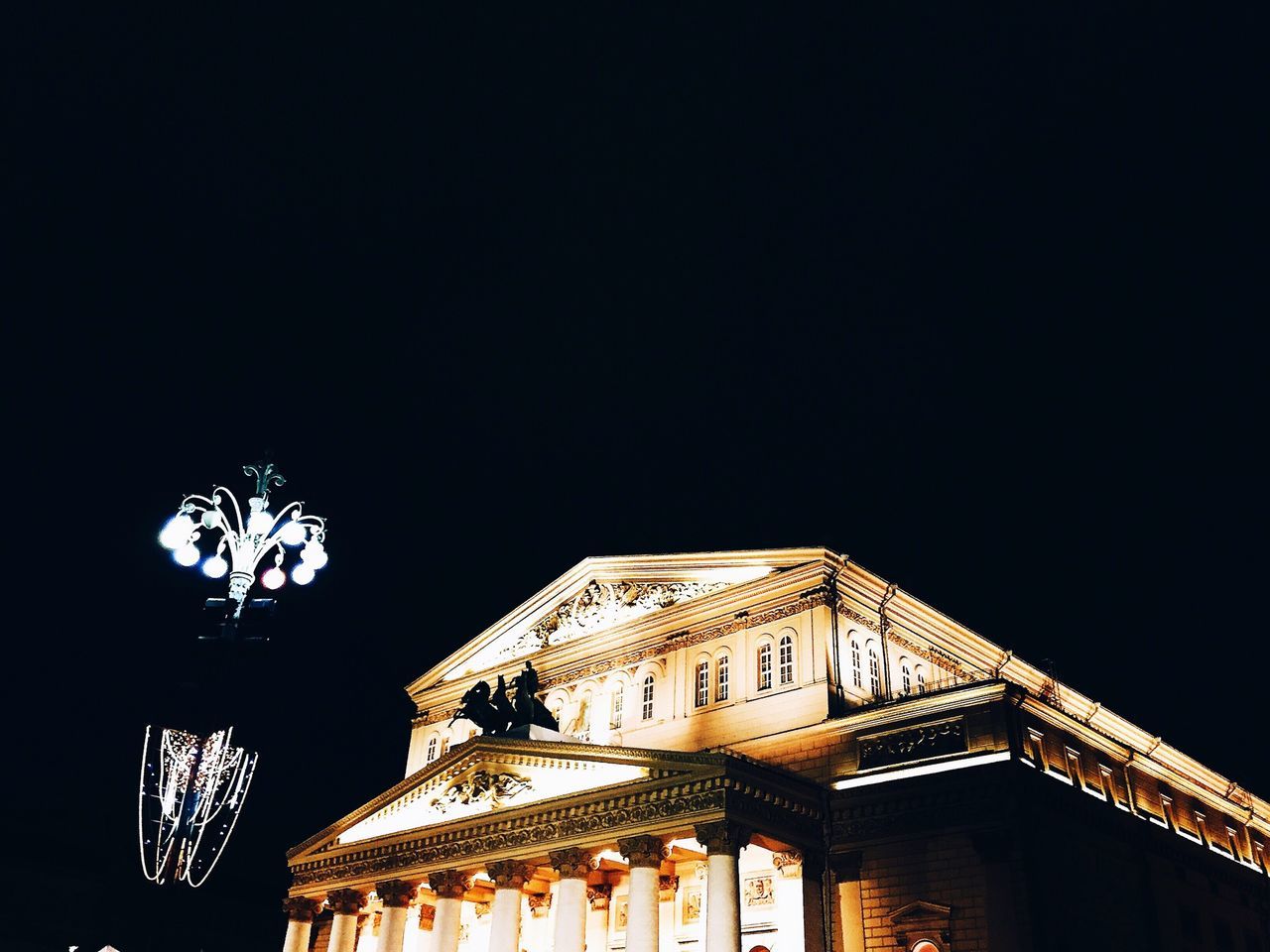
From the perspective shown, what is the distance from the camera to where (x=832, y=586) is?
101 ft

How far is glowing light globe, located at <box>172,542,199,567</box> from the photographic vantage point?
16.3m

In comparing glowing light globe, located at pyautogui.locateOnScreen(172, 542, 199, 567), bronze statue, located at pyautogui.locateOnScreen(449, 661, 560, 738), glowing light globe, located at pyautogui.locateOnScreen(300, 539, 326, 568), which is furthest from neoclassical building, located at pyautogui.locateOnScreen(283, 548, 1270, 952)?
glowing light globe, located at pyautogui.locateOnScreen(172, 542, 199, 567)

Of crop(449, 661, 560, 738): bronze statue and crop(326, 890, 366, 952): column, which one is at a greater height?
crop(449, 661, 560, 738): bronze statue

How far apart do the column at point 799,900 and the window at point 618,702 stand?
8670mm

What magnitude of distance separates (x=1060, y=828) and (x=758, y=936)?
7847 mm

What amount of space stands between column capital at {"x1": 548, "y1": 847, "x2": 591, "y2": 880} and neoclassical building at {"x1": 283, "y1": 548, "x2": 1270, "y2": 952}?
0.25ft

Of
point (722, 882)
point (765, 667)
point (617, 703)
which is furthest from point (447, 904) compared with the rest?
point (765, 667)

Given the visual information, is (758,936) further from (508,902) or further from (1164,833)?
(1164,833)

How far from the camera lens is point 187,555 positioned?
16.5 m

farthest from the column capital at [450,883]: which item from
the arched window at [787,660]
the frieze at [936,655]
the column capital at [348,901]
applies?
the frieze at [936,655]

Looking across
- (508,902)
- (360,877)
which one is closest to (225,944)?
(360,877)

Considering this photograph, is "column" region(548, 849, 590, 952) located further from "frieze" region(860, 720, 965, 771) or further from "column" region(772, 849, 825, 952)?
"frieze" region(860, 720, 965, 771)

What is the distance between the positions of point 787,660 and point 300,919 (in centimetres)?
1739

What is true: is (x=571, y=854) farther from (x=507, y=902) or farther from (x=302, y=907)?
(x=302, y=907)
